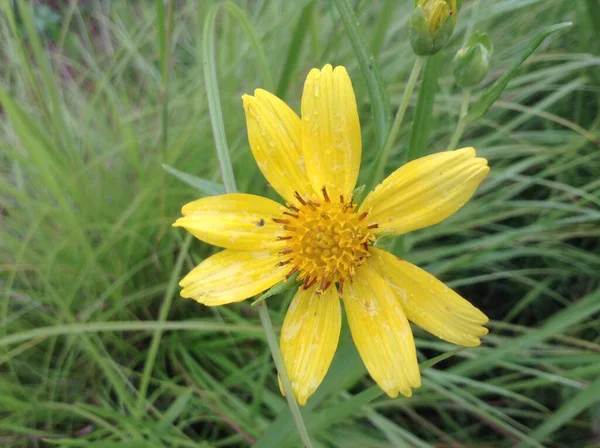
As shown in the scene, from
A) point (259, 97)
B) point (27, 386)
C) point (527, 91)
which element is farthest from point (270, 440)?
point (527, 91)

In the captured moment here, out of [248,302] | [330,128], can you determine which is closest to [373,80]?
[330,128]

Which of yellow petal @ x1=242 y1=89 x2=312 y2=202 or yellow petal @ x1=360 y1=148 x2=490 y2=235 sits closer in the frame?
yellow petal @ x1=360 y1=148 x2=490 y2=235

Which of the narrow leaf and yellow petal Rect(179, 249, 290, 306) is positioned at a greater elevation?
the narrow leaf

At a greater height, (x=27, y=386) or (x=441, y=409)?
(x=27, y=386)

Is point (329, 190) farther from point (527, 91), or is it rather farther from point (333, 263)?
point (527, 91)

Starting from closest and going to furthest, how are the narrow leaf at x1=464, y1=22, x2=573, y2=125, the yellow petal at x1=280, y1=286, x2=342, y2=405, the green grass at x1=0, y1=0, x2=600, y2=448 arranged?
the narrow leaf at x1=464, y1=22, x2=573, y2=125 → the yellow petal at x1=280, y1=286, x2=342, y2=405 → the green grass at x1=0, y1=0, x2=600, y2=448

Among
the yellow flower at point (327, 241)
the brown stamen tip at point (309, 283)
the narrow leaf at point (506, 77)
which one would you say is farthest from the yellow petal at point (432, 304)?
the narrow leaf at point (506, 77)

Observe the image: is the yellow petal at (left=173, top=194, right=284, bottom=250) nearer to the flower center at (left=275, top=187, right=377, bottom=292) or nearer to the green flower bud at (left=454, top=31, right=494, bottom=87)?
the flower center at (left=275, top=187, right=377, bottom=292)

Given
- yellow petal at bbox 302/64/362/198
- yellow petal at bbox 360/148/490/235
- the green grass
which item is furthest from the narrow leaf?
the green grass
